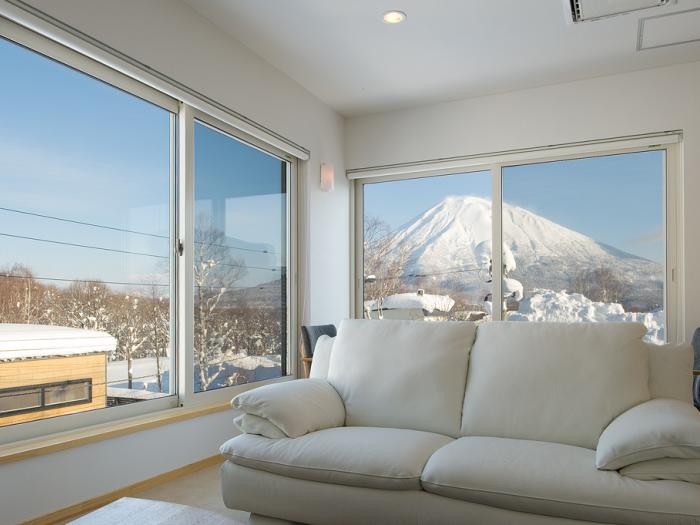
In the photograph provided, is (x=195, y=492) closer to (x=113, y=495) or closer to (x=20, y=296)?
(x=113, y=495)

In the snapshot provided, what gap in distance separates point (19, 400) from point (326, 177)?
10.1 ft

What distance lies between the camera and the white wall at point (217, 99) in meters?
2.58

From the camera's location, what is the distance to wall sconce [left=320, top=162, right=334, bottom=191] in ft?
16.4

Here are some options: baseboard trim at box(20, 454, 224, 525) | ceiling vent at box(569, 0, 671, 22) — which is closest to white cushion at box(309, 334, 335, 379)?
baseboard trim at box(20, 454, 224, 525)

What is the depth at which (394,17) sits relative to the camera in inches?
141

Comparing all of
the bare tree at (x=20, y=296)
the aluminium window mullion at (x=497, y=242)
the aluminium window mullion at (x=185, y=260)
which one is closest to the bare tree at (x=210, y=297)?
the aluminium window mullion at (x=185, y=260)

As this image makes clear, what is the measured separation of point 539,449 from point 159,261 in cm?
230

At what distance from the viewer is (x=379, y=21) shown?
3629 millimetres

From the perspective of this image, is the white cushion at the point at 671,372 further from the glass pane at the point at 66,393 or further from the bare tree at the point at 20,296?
the bare tree at the point at 20,296

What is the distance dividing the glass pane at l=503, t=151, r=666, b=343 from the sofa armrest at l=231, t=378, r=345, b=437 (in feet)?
8.77

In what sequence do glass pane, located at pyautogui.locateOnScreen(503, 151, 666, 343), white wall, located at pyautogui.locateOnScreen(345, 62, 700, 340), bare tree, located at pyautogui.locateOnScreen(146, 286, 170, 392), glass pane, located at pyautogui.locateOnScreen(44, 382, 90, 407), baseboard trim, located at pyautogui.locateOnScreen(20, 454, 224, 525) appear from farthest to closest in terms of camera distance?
glass pane, located at pyautogui.locateOnScreen(503, 151, 666, 343) < white wall, located at pyautogui.locateOnScreen(345, 62, 700, 340) < bare tree, located at pyautogui.locateOnScreen(146, 286, 170, 392) < glass pane, located at pyautogui.locateOnScreen(44, 382, 90, 407) < baseboard trim, located at pyautogui.locateOnScreen(20, 454, 224, 525)

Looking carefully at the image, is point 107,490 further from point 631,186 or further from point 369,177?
point 631,186

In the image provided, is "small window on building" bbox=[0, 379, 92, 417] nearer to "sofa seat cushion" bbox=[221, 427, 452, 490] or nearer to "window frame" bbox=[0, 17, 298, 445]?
→ "window frame" bbox=[0, 17, 298, 445]

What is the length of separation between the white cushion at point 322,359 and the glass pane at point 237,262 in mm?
952
